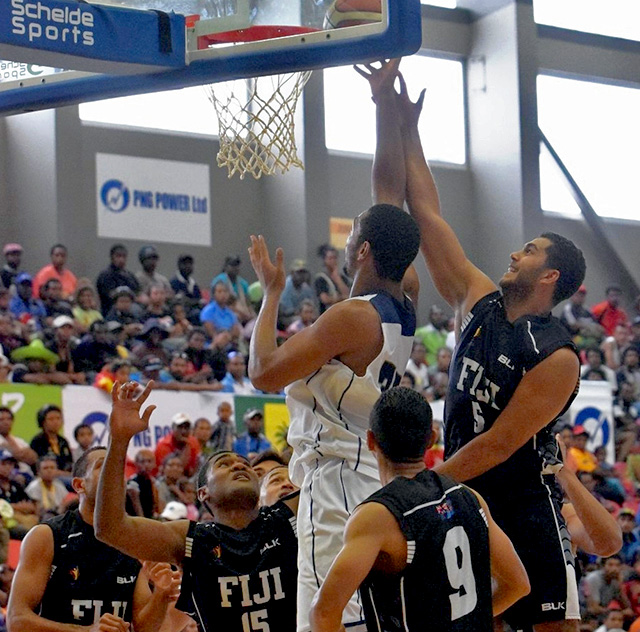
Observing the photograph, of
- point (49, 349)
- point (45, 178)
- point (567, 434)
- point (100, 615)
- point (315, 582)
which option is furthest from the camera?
point (45, 178)

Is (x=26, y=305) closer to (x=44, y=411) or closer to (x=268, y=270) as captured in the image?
(x=44, y=411)

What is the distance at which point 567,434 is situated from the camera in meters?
14.0

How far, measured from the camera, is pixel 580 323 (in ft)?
57.0

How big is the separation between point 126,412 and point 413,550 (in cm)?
104

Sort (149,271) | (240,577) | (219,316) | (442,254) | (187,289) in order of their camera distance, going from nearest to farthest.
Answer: (240,577), (442,254), (219,316), (149,271), (187,289)

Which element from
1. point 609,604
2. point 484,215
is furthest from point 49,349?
point 484,215

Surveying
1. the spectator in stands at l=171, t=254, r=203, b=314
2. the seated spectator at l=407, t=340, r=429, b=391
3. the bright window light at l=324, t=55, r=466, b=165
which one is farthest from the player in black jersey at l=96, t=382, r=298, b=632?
the bright window light at l=324, t=55, r=466, b=165

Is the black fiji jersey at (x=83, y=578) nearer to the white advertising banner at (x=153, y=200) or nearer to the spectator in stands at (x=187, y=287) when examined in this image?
the spectator in stands at (x=187, y=287)

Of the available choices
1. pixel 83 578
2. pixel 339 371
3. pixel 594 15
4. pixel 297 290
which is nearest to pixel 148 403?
pixel 297 290

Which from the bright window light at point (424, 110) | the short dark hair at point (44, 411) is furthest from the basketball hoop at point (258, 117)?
the bright window light at point (424, 110)

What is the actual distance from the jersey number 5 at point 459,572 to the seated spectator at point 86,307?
32.1 feet

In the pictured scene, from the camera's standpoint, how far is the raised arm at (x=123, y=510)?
3936 millimetres

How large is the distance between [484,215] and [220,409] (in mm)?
9240

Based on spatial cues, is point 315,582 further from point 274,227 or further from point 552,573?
point 274,227
